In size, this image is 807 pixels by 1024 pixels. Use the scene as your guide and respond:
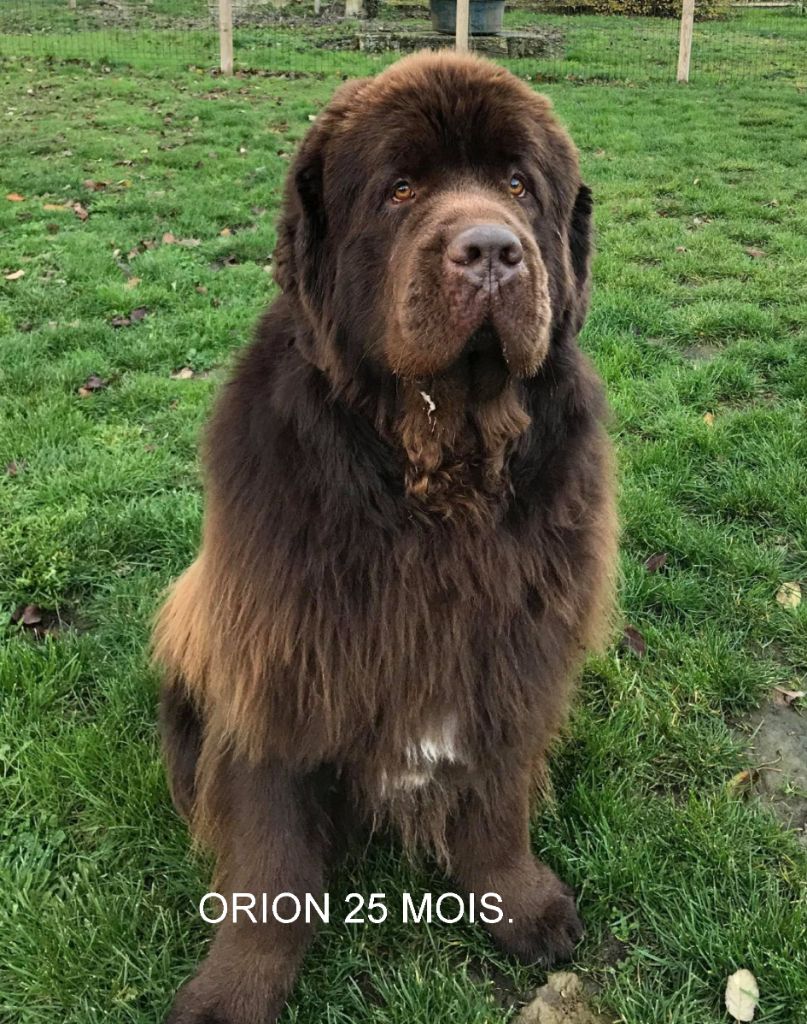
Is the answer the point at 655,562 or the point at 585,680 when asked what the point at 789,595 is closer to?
the point at 655,562

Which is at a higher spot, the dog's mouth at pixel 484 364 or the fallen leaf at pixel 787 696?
the dog's mouth at pixel 484 364

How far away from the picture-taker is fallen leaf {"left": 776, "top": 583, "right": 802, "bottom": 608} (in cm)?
298

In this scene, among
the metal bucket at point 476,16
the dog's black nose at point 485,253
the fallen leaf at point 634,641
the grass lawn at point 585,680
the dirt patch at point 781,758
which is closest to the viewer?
the dog's black nose at point 485,253

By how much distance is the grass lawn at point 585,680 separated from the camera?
194 cm

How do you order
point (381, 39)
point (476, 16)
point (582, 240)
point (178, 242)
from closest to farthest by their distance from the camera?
point (582, 240)
point (178, 242)
point (381, 39)
point (476, 16)

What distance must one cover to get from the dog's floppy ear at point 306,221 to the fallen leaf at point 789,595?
2058mm

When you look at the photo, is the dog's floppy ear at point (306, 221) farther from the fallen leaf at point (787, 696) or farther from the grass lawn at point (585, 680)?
the fallen leaf at point (787, 696)

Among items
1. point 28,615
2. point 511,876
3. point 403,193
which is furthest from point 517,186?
point 28,615

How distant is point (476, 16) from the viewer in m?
13.8

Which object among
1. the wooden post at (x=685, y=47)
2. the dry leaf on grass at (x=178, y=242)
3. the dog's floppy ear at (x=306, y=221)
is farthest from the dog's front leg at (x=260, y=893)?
the wooden post at (x=685, y=47)

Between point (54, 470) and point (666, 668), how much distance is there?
2.43 meters

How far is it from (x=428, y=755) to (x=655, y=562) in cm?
162

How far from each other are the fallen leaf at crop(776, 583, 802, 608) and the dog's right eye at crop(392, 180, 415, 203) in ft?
6.59

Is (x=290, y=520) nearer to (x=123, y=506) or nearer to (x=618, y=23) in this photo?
(x=123, y=506)
